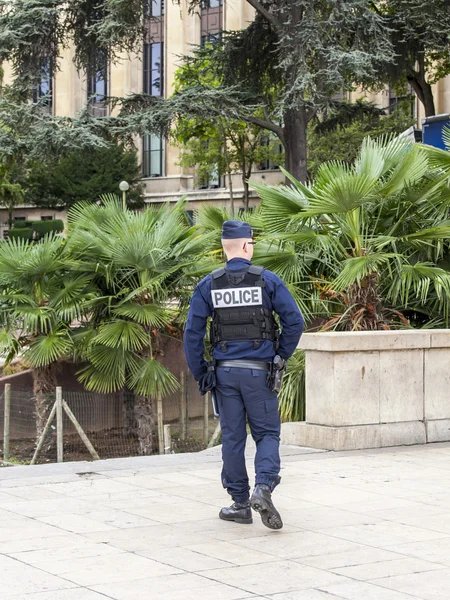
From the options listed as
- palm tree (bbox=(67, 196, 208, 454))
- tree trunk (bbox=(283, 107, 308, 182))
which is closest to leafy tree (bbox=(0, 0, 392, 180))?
tree trunk (bbox=(283, 107, 308, 182))

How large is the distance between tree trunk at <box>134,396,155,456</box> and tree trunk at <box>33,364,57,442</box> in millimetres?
1249

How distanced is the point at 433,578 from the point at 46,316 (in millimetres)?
10205

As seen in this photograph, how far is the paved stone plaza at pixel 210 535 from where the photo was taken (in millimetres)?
4930

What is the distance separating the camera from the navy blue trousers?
6.36 meters

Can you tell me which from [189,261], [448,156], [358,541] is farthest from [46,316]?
[358,541]

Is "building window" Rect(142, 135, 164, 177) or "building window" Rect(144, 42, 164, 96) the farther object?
"building window" Rect(142, 135, 164, 177)

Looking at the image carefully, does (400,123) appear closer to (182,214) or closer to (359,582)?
(182,214)

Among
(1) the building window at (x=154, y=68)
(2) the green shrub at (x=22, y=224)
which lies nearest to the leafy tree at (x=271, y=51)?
(1) the building window at (x=154, y=68)

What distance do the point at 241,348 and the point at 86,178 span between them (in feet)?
182

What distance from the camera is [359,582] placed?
504 cm

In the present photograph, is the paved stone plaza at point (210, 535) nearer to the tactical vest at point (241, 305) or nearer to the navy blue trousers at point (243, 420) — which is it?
the navy blue trousers at point (243, 420)

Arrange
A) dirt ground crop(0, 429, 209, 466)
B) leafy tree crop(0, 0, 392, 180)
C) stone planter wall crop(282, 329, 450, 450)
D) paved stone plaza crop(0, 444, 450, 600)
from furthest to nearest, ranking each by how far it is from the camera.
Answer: leafy tree crop(0, 0, 392, 180) → dirt ground crop(0, 429, 209, 466) → stone planter wall crop(282, 329, 450, 450) → paved stone plaza crop(0, 444, 450, 600)

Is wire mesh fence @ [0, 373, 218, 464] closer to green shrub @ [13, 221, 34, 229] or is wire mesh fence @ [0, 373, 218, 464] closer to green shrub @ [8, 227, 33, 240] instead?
green shrub @ [8, 227, 33, 240]

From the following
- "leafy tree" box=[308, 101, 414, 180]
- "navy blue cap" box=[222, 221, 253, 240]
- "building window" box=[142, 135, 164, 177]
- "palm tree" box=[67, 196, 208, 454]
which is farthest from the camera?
"building window" box=[142, 135, 164, 177]
